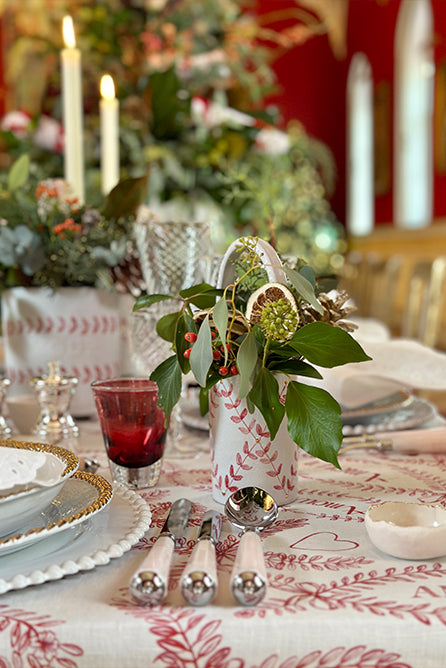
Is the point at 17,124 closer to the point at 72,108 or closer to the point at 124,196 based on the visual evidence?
the point at 72,108

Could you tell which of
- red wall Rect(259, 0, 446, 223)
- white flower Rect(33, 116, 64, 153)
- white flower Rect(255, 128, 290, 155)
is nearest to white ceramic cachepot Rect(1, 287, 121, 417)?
white flower Rect(33, 116, 64, 153)

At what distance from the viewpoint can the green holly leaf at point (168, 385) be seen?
1.88 ft

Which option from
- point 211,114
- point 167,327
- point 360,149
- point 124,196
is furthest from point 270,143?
point 360,149

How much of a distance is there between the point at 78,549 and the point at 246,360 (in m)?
0.16

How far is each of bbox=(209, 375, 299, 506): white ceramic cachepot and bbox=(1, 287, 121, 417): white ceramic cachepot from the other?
0.44 m

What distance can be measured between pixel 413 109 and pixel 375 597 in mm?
6544

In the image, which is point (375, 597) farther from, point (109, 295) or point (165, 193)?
point (165, 193)

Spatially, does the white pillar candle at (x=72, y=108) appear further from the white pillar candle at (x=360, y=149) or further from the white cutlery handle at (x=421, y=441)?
the white pillar candle at (x=360, y=149)

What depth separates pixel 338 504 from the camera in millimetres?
585

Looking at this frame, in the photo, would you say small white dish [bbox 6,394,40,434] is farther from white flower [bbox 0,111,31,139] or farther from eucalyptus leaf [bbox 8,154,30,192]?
white flower [bbox 0,111,31,139]

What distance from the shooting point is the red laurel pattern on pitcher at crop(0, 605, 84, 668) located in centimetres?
38

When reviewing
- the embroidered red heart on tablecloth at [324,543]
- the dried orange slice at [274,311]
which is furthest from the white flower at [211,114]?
the embroidered red heart on tablecloth at [324,543]

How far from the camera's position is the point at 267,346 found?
21.3 inches

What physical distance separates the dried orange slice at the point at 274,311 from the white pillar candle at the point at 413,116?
579 centimetres
